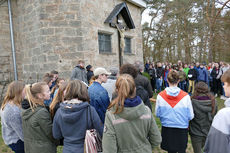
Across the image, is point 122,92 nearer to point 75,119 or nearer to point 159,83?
point 75,119

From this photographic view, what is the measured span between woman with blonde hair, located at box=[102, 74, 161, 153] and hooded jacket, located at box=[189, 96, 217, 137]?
3.91 feet

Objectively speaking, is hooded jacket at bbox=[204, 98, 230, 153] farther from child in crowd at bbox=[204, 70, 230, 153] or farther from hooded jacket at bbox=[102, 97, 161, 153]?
hooded jacket at bbox=[102, 97, 161, 153]

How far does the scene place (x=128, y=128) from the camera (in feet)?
5.63

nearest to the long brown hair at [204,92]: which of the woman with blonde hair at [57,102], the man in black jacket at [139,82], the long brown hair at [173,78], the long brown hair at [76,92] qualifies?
the long brown hair at [173,78]

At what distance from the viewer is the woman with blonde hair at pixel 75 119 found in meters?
1.88

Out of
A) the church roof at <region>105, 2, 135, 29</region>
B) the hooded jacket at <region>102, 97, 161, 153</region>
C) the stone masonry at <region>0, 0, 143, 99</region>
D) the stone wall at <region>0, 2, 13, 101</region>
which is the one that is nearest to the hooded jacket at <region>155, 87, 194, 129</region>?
the hooded jacket at <region>102, 97, 161, 153</region>

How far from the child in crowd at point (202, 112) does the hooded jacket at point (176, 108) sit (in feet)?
0.59

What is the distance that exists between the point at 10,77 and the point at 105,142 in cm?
739

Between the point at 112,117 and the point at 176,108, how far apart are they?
1.25 metres

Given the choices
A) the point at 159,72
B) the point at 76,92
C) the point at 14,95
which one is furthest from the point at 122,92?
the point at 159,72

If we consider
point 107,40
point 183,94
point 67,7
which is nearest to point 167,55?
point 107,40

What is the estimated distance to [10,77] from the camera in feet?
24.6

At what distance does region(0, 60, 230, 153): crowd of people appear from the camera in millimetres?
1691

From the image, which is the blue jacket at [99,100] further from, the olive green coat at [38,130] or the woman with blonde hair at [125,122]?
the woman with blonde hair at [125,122]
